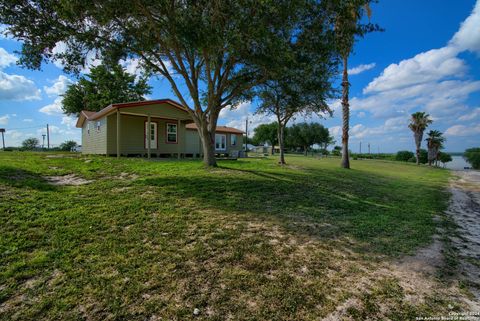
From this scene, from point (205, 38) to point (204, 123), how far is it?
4.17 meters

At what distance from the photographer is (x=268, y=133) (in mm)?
56469

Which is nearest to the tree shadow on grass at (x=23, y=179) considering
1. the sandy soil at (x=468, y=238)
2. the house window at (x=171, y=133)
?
the sandy soil at (x=468, y=238)

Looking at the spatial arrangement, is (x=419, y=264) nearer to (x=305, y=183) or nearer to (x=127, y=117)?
(x=305, y=183)

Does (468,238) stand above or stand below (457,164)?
above

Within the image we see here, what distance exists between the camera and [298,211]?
5.62 meters

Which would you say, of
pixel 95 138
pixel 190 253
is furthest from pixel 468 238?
pixel 95 138

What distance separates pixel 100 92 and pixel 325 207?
1168 inches

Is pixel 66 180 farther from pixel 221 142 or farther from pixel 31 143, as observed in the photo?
pixel 31 143

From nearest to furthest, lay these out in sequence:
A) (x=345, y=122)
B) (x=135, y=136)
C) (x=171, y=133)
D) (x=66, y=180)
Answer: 1. (x=66, y=180)
2. (x=135, y=136)
3. (x=171, y=133)
4. (x=345, y=122)

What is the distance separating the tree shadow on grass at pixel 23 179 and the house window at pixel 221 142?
1889cm

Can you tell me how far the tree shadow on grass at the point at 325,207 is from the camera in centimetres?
438

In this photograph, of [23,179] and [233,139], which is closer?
[23,179]

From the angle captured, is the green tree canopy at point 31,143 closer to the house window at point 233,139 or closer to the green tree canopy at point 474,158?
the house window at point 233,139

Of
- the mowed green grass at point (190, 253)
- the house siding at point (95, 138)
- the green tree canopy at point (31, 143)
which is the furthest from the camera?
the green tree canopy at point (31, 143)
